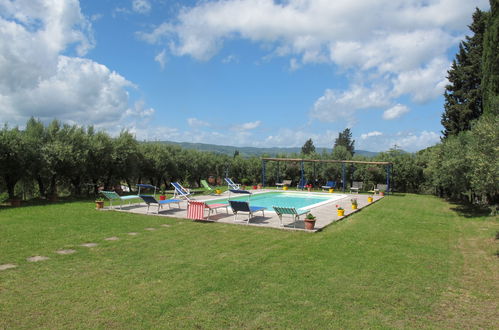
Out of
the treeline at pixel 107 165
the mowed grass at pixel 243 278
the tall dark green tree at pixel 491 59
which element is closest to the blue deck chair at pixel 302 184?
the treeline at pixel 107 165

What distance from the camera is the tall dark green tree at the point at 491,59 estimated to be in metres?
12.9

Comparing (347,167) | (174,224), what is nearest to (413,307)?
(174,224)

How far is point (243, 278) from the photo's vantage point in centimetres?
525

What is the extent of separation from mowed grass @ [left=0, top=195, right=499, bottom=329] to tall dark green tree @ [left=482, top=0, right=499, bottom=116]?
22.8ft

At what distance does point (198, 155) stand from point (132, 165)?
865 cm

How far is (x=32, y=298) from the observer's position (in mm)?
4258

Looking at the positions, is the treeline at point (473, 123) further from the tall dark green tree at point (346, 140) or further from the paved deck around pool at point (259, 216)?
the tall dark green tree at point (346, 140)

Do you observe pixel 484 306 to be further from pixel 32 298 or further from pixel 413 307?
pixel 32 298

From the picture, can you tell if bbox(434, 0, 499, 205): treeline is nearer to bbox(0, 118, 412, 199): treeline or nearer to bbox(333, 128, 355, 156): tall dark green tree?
bbox(0, 118, 412, 199): treeline

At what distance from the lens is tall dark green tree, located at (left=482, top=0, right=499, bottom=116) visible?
1288cm

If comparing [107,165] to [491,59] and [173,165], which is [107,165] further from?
[491,59]

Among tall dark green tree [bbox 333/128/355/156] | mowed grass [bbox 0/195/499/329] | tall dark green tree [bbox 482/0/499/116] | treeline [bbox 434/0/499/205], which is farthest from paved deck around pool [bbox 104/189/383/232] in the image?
tall dark green tree [bbox 333/128/355/156]

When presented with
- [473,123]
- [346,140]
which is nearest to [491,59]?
[473,123]

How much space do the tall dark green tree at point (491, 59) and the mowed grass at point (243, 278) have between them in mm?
6940
